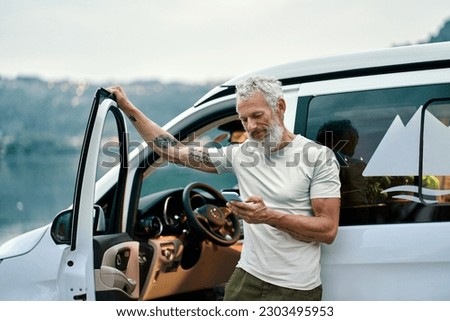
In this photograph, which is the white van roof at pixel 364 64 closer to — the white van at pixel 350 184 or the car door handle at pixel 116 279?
the white van at pixel 350 184

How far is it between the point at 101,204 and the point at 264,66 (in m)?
0.85

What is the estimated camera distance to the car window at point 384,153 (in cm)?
233

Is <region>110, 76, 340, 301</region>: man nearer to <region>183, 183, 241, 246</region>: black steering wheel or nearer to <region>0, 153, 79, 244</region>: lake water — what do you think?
<region>183, 183, 241, 246</region>: black steering wheel

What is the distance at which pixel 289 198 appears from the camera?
7.46 feet

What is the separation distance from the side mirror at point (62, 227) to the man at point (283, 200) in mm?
648

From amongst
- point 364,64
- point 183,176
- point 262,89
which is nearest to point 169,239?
point 183,176

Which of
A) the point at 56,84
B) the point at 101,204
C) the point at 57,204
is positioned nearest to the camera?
the point at 101,204

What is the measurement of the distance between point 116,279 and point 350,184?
0.96 m

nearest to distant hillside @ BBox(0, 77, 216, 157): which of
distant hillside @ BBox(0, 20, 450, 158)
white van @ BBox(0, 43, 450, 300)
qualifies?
distant hillside @ BBox(0, 20, 450, 158)

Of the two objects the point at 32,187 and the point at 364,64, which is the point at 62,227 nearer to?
the point at 32,187

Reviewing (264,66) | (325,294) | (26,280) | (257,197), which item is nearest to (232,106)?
(264,66)

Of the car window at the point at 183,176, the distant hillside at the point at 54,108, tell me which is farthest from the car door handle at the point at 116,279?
the distant hillside at the point at 54,108

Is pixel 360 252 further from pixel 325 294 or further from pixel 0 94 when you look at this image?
pixel 0 94

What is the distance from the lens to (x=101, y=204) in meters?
2.77
